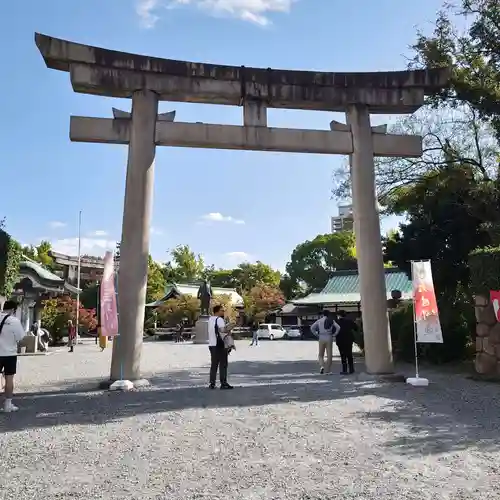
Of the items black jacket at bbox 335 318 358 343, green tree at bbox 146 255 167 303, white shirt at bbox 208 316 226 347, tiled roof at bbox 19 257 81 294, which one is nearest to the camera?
white shirt at bbox 208 316 226 347

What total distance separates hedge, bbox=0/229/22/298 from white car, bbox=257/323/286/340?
2859 centimetres

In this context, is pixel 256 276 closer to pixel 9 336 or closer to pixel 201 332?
pixel 201 332

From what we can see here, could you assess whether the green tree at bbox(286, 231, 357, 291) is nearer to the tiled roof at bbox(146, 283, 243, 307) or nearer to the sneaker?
the tiled roof at bbox(146, 283, 243, 307)

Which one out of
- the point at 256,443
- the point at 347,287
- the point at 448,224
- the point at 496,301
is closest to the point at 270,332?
the point at 347,287

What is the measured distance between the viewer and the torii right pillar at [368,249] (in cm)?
1068

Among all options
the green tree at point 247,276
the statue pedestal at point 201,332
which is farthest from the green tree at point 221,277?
the statue pedestal at point 201,332

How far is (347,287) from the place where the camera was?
39.0 meters

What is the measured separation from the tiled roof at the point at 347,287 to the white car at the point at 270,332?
14.7 feet

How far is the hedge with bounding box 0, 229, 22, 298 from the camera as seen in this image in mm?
12602

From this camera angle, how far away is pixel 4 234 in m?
12.6

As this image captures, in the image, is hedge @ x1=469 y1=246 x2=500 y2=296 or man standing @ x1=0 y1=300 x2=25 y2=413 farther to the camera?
hedge @ x1=469 y1=246 x2=500 y2=296

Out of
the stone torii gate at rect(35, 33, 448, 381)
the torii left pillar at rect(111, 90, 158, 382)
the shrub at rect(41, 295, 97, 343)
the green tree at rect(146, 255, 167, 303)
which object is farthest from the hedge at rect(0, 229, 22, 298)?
the green tree at rect(146, 255, 167, 303)

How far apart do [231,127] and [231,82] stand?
1002 millimetres

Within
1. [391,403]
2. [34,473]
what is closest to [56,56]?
[34,473]
